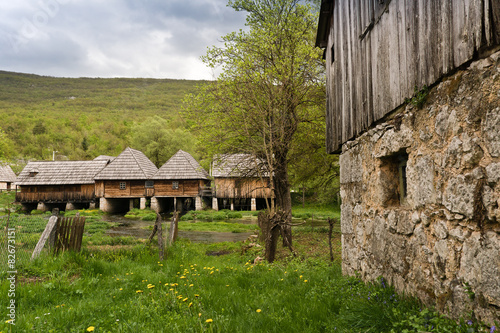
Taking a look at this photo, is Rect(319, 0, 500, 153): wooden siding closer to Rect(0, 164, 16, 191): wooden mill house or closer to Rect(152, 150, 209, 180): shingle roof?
Rect(152, 150, 209, 180): shingle roof

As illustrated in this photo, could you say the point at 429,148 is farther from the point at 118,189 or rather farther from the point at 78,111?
the point at 78,111

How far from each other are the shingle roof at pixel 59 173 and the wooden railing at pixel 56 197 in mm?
1362

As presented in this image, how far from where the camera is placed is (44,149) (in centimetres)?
7481

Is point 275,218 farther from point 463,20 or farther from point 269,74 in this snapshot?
point 463,20

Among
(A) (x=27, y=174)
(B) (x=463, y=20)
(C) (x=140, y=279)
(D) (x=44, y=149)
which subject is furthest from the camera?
(D) (x=44, y=149)

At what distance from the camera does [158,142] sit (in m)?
50.5

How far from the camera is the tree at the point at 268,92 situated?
11.4 meters

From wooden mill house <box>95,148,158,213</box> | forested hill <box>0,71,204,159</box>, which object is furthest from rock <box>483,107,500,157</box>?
forested hill <box>0,71,204,159</box>

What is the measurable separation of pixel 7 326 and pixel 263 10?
15.3 metres

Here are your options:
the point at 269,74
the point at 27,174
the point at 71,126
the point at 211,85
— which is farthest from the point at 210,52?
the point at 71,126

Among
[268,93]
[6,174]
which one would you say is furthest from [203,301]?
[6,174]

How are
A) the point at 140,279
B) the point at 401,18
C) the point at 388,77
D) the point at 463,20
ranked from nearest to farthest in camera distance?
the point at 463,20
the point at 401,18
the point at 388,77
the point at 140,279

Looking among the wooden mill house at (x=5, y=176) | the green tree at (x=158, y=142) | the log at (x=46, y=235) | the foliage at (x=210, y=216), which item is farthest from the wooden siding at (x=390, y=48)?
the wooden mill house at (x=5, y=176)

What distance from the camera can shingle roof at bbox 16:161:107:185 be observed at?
117 ft
